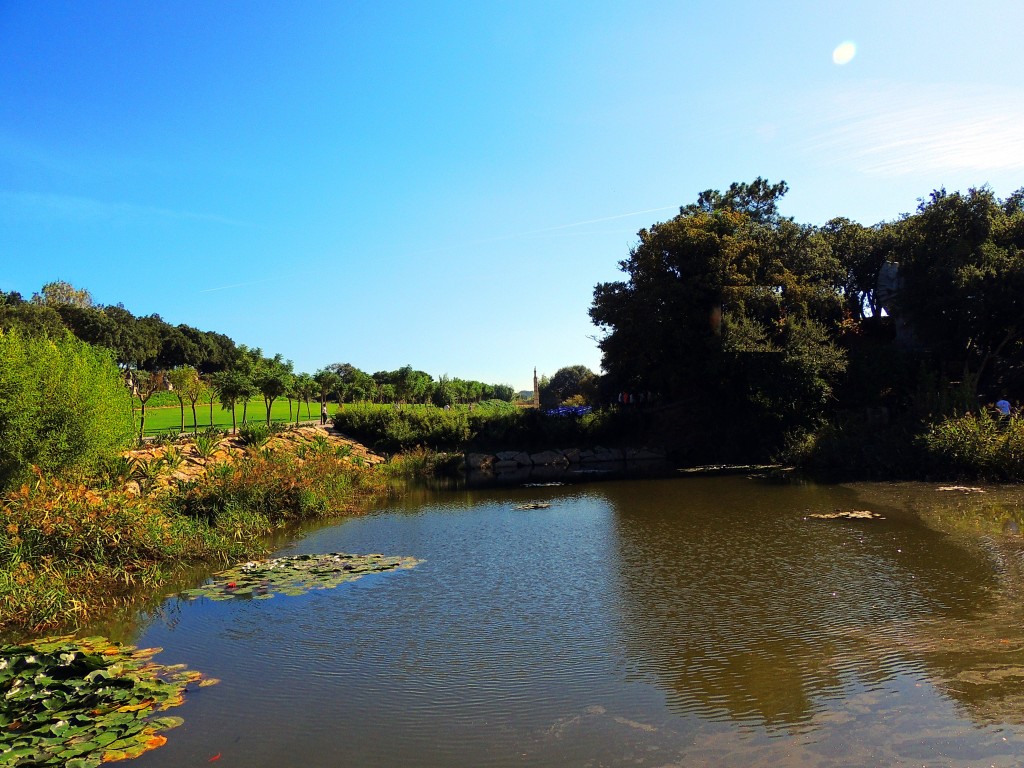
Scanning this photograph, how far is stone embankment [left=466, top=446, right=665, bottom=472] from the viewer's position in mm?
35750

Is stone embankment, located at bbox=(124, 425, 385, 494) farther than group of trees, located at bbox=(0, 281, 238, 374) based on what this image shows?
No

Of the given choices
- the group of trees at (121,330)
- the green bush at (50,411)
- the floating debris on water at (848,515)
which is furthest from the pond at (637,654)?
the group of trees at (121,330)

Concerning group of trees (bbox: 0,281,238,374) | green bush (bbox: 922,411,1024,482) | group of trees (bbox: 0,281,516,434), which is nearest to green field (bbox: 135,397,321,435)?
group of trees (bbox: 0,281,516,434)

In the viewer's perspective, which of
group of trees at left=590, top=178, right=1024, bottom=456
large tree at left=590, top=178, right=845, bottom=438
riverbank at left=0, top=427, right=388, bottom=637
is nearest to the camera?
riverbank at left=0, top=427, right=388, bottom=637

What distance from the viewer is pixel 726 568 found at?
1202 cm

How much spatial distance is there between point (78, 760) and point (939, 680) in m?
7.97

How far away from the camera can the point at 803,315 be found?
101ft

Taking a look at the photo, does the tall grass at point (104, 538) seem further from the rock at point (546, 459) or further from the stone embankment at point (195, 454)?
the rock at point (546, 459)

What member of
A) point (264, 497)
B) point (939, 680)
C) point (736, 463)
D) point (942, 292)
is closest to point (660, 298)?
point (736, 463)

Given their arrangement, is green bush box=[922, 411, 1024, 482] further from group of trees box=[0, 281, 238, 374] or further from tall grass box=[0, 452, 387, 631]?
group of trees box=[0, 281, 238, 374]

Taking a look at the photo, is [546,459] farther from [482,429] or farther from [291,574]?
[291,574]

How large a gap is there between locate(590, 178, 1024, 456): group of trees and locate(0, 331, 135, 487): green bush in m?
21.7

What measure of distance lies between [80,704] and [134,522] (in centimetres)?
682

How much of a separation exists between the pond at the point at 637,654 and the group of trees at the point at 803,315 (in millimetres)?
13673
